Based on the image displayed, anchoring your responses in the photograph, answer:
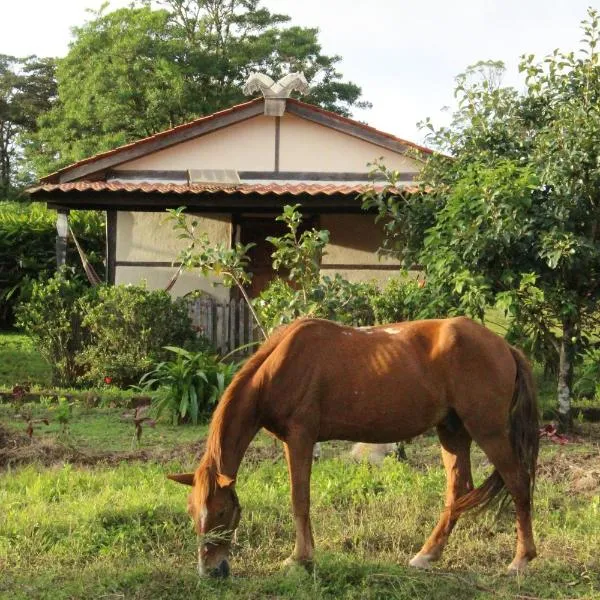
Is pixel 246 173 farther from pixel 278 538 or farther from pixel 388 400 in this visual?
pixel 388 400

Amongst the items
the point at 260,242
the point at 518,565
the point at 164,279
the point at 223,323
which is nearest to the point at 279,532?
the point at 518,565

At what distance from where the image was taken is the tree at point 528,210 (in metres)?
8.23

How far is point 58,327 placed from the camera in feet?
39.4

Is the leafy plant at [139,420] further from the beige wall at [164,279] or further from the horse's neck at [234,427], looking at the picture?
the beige wall at [164,279]

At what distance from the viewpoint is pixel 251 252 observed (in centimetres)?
1527

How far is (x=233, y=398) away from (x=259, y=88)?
10667 mm

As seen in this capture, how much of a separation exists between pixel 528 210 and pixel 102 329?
5.95 metres

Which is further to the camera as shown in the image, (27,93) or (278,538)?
(27,93)

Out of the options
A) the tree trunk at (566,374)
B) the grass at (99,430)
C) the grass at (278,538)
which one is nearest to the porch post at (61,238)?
the grass at (99,430)

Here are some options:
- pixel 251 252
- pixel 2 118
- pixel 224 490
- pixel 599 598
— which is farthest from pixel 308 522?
pixel 2 118

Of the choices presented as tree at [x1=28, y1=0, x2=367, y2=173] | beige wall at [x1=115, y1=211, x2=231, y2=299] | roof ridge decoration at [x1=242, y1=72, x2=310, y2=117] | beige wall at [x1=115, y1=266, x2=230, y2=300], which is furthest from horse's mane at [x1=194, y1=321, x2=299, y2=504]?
tree at [x1=28, y1=0, x2=367, y2=173]

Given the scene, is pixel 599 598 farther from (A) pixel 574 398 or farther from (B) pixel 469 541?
(A) pixel 574 398

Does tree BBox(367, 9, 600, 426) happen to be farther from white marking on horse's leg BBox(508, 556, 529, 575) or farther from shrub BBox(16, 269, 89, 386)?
shrub BBox(16, 269, 89, 386)

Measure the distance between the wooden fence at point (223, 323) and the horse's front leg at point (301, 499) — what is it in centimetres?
789
